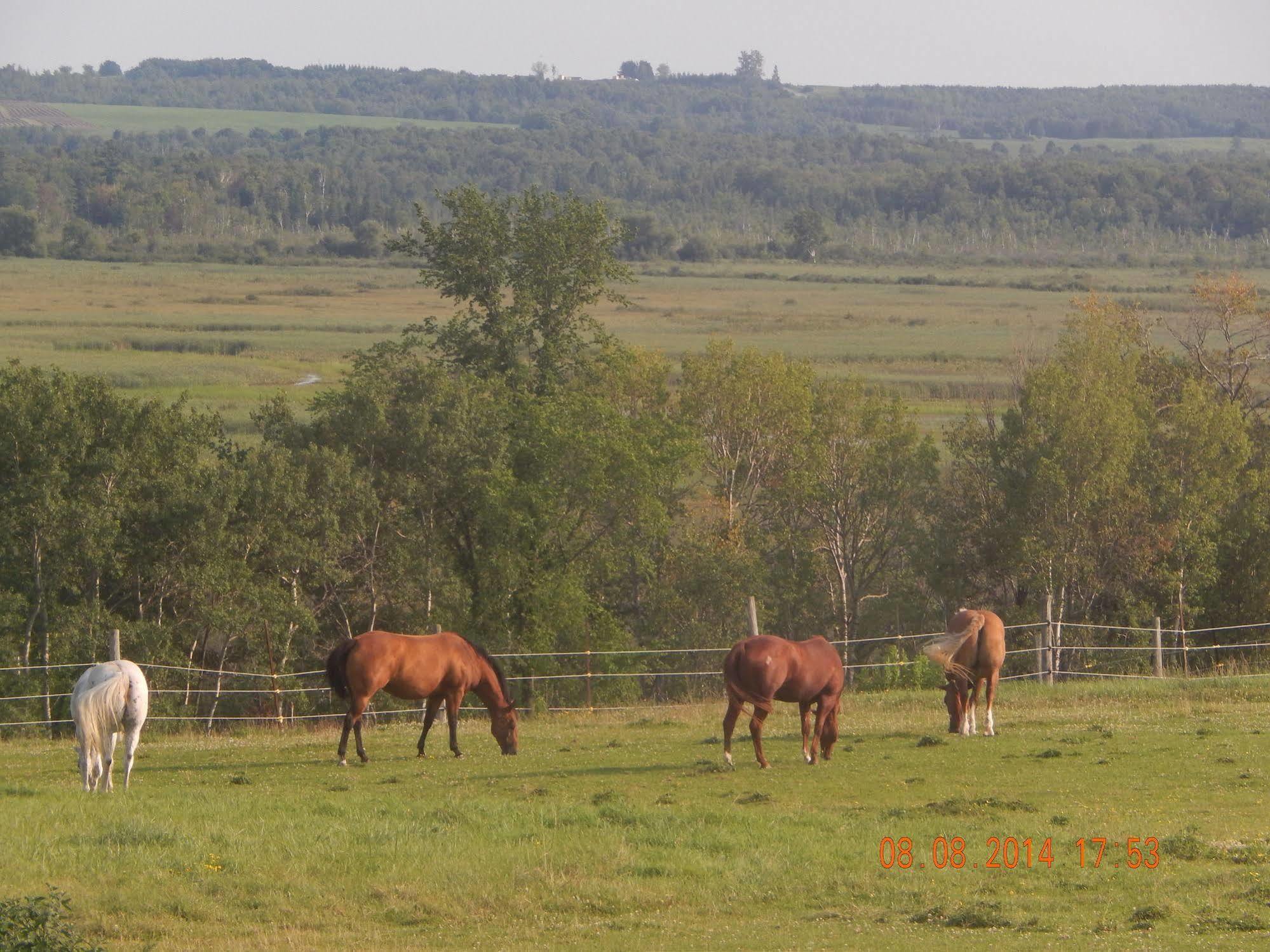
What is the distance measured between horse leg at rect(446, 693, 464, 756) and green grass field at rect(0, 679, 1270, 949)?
24cm

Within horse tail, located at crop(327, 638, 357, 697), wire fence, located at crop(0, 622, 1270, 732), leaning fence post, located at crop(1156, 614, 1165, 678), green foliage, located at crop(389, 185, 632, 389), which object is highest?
green foliage, located at crop(389, 185, 632, 389)

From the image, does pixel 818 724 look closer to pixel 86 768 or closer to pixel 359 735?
pixel 359 735

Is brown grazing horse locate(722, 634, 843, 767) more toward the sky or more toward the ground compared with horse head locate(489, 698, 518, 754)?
more toward the sky

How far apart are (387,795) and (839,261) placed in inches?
6260

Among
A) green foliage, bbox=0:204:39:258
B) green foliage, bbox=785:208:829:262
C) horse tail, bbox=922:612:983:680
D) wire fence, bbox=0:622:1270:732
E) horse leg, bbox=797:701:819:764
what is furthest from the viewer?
green foliage, bbox=785:208:829:262

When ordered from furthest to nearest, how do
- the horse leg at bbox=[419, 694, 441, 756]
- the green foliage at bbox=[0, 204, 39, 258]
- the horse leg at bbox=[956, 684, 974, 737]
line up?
the green foliage at bbox=[0, 204, 39, 258] < the horse leg at bbox=[956, 684, 974, 737] < the horse leg at bbox=[419, 694, 441, 756]

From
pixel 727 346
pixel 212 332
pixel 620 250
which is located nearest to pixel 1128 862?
pixel 727 346

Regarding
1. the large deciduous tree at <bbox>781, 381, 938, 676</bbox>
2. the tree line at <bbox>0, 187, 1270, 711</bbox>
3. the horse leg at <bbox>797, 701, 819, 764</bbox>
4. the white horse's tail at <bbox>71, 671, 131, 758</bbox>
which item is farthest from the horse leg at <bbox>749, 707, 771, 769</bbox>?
the large deciduous tree at <bbox>781, 381, 938, 676</bbox>

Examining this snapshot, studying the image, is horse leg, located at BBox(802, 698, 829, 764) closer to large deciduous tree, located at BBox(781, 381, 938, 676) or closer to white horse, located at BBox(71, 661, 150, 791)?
white horse, located at BBox(71, 661, 150, 791)

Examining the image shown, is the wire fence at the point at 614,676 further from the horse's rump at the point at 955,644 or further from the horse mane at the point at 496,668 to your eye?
the horse mane at the point at 496,668

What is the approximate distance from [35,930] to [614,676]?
1415 centimetres

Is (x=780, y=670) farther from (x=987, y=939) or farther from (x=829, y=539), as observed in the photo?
(x=829, y=539)

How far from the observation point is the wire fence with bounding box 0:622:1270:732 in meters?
22.0

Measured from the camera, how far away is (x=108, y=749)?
13.1 meters
